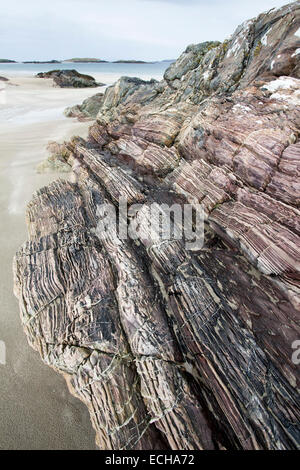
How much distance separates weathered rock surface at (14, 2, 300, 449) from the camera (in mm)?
3230

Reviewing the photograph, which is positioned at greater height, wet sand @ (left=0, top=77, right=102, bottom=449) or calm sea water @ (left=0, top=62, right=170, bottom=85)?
calm sea water @ (left=0, top=62, right=170, bottom=85)

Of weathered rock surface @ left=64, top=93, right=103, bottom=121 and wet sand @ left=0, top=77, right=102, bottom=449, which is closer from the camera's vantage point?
wet sand @ left=0, top=77, right=102, bottom=449

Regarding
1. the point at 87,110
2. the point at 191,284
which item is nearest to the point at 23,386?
the point at 191,284

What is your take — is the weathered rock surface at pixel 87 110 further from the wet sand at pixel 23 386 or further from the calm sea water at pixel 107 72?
the calm sea water at pixel 107 72

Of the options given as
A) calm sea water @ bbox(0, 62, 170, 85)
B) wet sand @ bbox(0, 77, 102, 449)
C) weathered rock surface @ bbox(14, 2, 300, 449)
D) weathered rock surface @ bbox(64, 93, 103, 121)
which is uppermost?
calm sea water @ bbox(0, 62, 170, 85)

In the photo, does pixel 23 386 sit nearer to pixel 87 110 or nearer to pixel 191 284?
pixel 191 284

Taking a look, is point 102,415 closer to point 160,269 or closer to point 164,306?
point 164,306

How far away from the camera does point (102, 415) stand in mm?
3346

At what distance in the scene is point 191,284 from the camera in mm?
4457

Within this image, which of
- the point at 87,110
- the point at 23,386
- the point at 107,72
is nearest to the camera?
the point at 23,386

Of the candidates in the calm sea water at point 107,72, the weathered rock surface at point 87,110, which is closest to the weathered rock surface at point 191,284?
the weathered rock surface at point 87,110

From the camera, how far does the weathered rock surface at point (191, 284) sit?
323 cm

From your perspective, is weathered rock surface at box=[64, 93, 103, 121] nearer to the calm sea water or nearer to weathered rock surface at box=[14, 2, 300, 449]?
weathered rock surface at box=[14, 2, 300, 449]

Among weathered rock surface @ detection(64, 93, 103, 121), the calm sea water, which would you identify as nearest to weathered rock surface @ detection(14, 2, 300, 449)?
weathered rock surface @ detection(64, 93, 103, 121)
